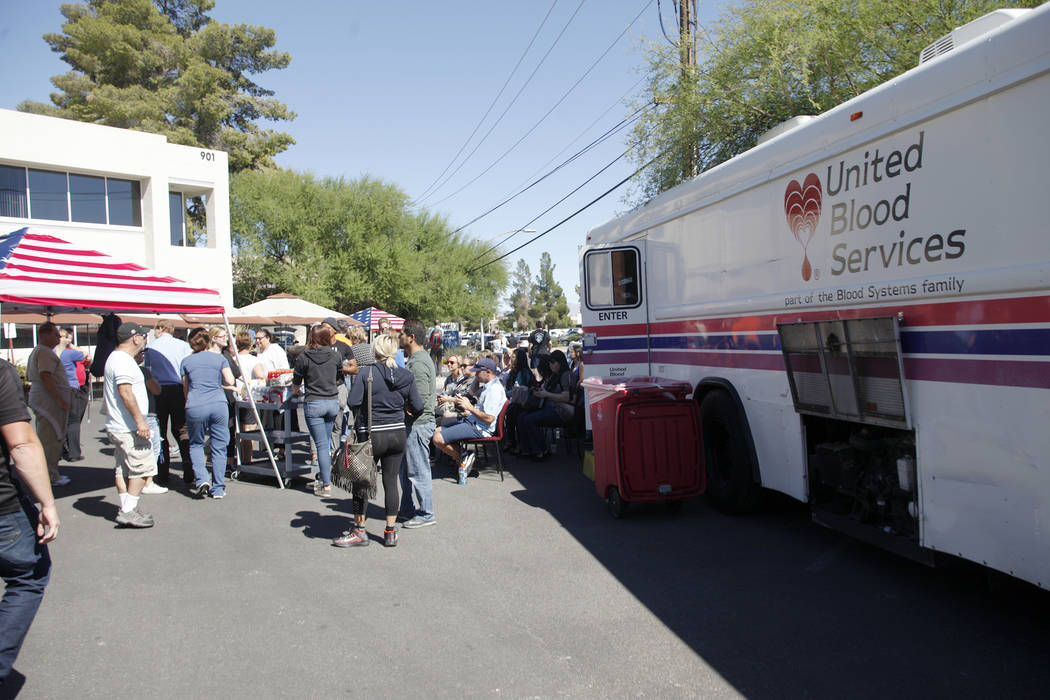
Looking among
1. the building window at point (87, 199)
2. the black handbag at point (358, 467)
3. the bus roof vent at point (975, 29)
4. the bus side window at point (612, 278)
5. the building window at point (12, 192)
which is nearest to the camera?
the bus roof vent at point (975, 29)

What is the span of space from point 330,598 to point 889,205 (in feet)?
14.7

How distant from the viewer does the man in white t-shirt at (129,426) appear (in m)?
6.65

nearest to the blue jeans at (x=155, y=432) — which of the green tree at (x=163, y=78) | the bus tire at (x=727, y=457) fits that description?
the bus tire at (x=727, y=457)

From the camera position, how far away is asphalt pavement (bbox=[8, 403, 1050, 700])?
368 centimetres

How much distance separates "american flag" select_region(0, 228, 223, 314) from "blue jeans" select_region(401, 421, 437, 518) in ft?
11.2

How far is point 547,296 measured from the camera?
12600cm

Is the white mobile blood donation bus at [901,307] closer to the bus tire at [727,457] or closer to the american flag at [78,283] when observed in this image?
the bus tire at [727,457]

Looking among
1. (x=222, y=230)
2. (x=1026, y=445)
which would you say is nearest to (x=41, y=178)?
(x=222, y=230)

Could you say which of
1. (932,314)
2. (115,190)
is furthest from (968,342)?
(115,190)

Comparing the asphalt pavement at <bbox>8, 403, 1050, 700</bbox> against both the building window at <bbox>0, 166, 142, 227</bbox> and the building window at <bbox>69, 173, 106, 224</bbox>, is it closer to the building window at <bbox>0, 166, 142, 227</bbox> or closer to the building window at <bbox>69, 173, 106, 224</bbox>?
the building window at <bbox>0, 166, 142, 227</bbox>

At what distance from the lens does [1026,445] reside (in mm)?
3555

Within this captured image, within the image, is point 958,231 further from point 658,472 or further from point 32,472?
point 32,472

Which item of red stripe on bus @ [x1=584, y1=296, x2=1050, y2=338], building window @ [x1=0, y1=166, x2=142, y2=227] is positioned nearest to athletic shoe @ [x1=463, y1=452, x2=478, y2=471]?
red stripe on bus @ [x1=584, y1=296, x2=1050, y2=338]

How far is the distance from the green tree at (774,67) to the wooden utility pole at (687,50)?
0.04 m
